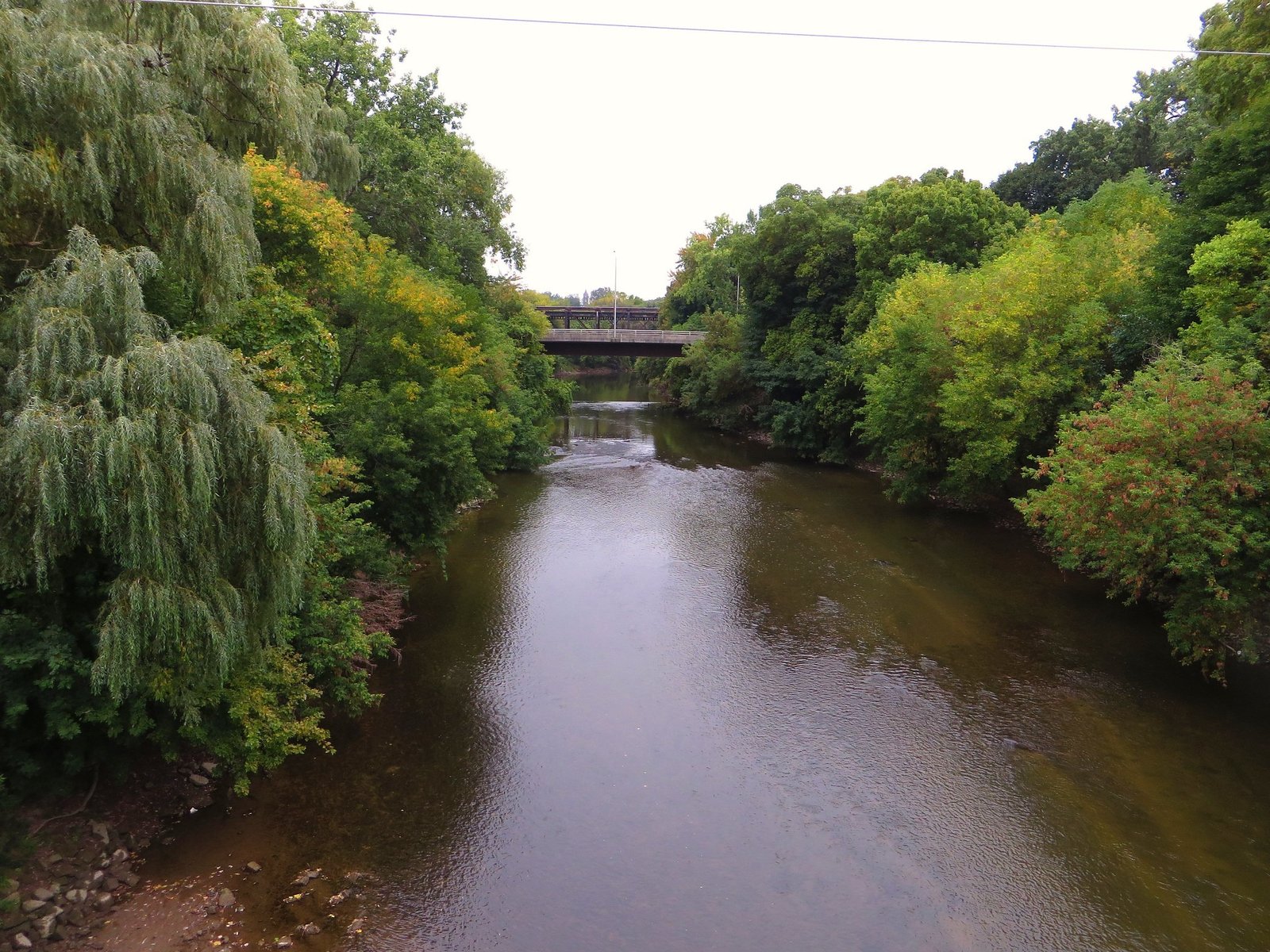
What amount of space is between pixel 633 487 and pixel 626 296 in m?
98.3

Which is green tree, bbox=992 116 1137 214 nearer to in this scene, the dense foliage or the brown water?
the brown water

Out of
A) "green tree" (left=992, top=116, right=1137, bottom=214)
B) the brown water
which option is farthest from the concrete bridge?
the brown water

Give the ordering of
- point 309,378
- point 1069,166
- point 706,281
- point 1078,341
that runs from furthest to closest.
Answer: point 706,281 < point 1069,166 < point 1078,341 < point 309,378

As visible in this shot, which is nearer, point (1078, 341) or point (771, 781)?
point (771, 781)

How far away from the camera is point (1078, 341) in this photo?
2119cm

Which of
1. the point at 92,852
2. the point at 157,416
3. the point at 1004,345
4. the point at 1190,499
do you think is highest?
the point at 1004,345

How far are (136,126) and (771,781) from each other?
13.0 meters

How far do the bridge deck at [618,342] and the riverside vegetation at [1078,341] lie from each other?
3613 millimetres

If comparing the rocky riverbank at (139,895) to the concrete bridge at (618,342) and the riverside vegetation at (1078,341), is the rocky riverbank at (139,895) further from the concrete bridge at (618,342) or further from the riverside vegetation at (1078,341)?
the concrete bridge at (618,342)

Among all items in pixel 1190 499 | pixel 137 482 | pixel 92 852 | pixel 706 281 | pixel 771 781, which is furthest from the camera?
pixel 706 281

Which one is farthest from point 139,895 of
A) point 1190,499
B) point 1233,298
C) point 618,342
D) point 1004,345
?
point 618,342

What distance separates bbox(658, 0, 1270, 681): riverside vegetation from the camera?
13547mm

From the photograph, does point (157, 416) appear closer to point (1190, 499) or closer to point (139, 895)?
point (139, 895)

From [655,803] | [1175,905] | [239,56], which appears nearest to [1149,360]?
[1175,905]
